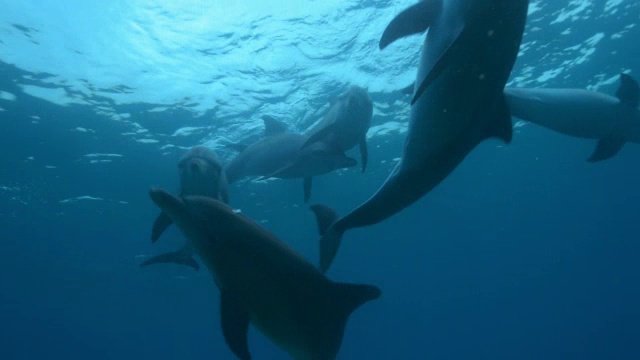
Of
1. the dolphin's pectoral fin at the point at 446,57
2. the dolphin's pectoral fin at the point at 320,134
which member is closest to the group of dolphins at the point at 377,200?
the dolphin's pectoral fin at the point at 446,57

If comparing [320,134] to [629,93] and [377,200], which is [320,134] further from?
[629,93]

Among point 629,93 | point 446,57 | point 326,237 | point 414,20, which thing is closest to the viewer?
point 446,57

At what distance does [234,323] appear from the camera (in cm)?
354

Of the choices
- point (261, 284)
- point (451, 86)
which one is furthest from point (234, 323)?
point (451, 86)

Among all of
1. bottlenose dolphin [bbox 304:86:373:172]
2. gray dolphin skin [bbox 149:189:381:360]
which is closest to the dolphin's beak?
gray dolphin skin [bbox 149:189:381:360]

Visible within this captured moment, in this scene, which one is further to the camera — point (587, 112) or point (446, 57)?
point (587, 112)

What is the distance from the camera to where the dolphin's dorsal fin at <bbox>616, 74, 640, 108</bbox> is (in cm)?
841

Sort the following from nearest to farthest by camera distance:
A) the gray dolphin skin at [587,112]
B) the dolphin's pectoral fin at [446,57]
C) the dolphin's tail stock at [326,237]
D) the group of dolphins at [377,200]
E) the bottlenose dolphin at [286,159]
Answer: the dolphin's pectoral fin at [446,57], the group of dolphins at [377,200], the dolphin's tail stock at [326,237], the gray dolphin skin at [587,112], the bottlenose dolphin at [286,159]

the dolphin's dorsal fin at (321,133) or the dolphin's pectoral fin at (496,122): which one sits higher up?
the dolphin's pectoral fin at (496,122)

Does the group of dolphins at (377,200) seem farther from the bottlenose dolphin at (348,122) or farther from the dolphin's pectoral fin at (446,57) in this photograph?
the bottlenose dolphin at (348,122)

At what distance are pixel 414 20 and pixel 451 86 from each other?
0.64 m

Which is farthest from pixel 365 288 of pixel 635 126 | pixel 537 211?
pixel 537 211

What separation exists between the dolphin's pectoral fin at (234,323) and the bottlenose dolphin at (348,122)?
Result: 477 centimetres

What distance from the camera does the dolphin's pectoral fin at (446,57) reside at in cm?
249
